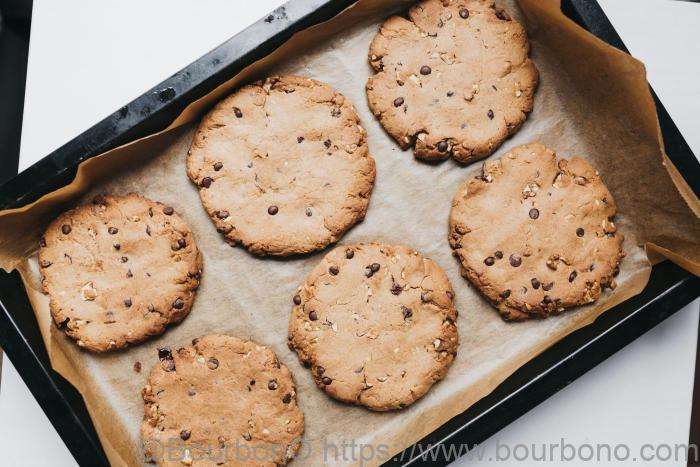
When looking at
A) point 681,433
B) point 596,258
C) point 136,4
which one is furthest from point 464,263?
point 136,4

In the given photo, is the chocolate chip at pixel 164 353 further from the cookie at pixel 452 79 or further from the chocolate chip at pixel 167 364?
the cookie at pixel 452 79

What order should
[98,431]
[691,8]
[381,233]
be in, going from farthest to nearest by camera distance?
[691,8] → [381,233] → [98,431]

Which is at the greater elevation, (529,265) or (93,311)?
(93,311)

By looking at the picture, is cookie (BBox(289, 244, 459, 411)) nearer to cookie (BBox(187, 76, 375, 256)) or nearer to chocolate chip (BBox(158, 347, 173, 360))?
cookie (BBox(187, 76, 375, 256))

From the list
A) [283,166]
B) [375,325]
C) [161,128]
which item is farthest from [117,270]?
[375,325]

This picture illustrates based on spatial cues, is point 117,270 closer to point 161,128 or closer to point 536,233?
point 161,128

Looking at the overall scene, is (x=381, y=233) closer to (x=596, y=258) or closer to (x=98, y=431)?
(x=596, y=258)
